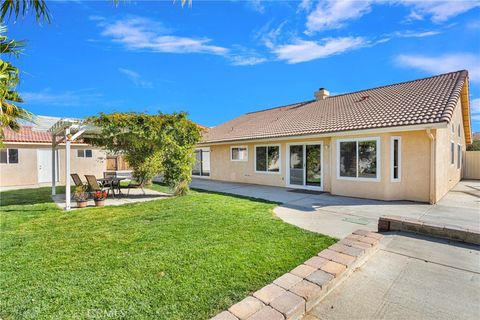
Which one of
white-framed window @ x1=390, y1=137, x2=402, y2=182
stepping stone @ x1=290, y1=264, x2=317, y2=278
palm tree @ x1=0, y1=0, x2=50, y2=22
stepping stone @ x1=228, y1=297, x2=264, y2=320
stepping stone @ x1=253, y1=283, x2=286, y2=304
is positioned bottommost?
stepping stone @ x1=228, y1=297, x2=264, y2=320

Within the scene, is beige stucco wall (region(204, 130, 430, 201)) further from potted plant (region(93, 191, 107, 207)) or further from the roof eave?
potted plant (region(93, 191, 107, 207))

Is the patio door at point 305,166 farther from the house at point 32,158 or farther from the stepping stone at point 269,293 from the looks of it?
the house at point 32,158

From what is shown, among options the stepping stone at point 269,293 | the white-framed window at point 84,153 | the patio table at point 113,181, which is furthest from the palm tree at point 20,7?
the white-framed window at point 84,153

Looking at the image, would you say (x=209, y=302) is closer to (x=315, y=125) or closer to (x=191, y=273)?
(x=191, y=273)

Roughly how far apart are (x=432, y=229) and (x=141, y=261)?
5.56m

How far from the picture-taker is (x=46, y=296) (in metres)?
2.90

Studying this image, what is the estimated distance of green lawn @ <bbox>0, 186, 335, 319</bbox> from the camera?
8.89ft

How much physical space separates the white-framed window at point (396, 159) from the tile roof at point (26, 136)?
2040 centimetres

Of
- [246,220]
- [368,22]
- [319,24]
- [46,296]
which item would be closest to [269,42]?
[319,24]

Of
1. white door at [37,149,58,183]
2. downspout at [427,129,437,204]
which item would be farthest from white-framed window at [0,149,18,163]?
downspout at [427,129,437,204]

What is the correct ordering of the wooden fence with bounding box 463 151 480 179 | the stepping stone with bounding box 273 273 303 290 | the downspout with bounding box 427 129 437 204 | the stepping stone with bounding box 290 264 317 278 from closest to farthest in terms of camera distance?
the stepping stone with bounding box 273 273 303 290, the stepping stone with bounding box 290 264 317 278, the downspout with bounding box 427 129 437 204, the wooden fence with bounding box 463 151 480 179

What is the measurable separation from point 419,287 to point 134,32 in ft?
36.9

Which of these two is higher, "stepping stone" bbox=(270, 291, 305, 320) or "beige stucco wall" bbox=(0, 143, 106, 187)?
"beige stucco wall" bbox=(0, 143, 106, 187)

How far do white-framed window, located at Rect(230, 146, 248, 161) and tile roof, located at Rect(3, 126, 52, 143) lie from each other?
12.7 metres
